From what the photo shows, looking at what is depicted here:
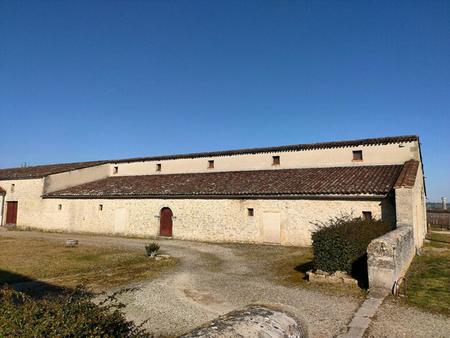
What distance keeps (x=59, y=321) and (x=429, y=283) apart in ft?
31.9

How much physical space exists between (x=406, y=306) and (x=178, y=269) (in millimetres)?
7107

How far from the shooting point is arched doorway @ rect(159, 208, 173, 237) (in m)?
21.1

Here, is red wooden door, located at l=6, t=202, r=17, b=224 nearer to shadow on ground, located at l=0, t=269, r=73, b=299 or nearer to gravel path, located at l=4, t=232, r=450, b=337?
shadow on ground, located at l=0, t=269, r=73, b=299

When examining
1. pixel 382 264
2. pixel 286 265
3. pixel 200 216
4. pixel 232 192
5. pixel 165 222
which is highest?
pixel 232 192

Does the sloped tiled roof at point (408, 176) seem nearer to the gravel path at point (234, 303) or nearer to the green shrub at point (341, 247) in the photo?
the green shrub at point (341, 247)

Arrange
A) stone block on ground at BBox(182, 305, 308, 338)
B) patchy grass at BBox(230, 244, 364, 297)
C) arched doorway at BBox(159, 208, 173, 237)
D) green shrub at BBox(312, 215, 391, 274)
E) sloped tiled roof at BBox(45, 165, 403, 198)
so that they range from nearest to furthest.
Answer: stone block on ground at BBox(182, 305, 308, 338), patchy grass at BBox(230, 244, 364, 297), green shrub at BBox(312, 215, 391, 274), sloped tiled roof at BBox(45, 165, 403, 198), arched doorway at BBox(159, 208, 173, 237)

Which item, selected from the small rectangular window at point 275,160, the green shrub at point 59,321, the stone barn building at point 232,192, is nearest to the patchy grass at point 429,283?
the stone barn building at point 232,192

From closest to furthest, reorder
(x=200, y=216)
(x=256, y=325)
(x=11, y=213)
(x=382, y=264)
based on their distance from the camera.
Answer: (x=256, y=325)
(x=382, y=264)
(x=200, y=216)
(x=11, y=213)

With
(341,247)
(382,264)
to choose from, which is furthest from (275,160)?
(382,264)

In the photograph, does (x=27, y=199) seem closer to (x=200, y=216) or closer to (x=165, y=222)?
(x=165, y=222)

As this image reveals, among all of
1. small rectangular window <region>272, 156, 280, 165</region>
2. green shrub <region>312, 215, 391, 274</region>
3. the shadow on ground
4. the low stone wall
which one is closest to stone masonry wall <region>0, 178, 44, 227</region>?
the shadow on ground

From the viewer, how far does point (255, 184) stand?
763 inches

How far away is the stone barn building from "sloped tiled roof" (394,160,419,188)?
40 mm

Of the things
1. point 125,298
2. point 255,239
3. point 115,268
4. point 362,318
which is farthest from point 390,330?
point 255,239
